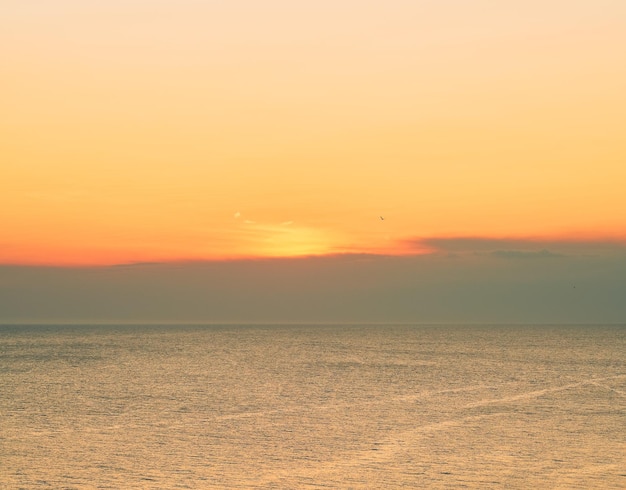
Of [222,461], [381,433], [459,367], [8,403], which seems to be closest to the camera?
[222,461]

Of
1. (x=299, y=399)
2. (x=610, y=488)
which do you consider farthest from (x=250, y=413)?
(x=610, y=488)

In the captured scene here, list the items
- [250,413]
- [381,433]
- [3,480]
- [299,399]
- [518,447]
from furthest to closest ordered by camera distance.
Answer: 1. [299,399]
2. [250,413]
3. [381,433]
4. [518,447]
5. [3,480]

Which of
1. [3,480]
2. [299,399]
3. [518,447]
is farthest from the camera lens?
[299,399]

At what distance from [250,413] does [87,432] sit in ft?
44.9

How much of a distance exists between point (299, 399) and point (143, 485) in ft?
117

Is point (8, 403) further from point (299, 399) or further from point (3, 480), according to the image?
point (3, 480)

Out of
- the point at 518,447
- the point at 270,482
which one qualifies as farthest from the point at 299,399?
the point at 270,482

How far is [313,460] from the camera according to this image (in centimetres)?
4000

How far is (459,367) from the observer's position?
114438 millimetres

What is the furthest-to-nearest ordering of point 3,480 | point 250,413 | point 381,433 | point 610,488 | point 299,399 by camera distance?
point 299,399, point 250,413, point 381,433, point 3,480, point 610,488

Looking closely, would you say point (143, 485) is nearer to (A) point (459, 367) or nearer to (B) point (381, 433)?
(B) point (381, 433)

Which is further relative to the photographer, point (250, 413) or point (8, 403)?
point (8, 403)

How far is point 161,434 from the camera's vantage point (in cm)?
4834

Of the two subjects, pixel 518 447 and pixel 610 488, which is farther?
pixel 518 447
